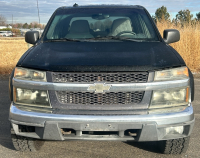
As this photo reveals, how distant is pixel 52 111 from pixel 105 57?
2.54ft

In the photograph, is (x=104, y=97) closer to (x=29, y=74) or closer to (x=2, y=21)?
(x=29, y=74)

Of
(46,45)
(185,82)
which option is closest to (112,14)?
(46,45)

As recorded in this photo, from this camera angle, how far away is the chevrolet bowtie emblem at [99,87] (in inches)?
108

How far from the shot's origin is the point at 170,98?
286 centimetres

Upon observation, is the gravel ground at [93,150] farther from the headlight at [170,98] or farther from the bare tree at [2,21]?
the bare tree at [2,21]

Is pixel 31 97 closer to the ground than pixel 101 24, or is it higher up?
closer to the ground

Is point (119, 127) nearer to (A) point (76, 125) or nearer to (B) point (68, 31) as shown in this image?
(A) point (76, 125)

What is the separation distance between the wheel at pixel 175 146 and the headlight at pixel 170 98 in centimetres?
54

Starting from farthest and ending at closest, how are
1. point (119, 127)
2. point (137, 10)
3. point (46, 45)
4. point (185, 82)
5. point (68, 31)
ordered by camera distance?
point (137, 10) → point (68, 31) → point (46, 45) → point (185, 82) → point (119, 127)

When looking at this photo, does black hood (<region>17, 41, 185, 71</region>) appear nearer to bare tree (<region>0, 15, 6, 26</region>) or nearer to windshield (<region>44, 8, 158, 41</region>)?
windshield (<region>44, 8, 158, 41</region>)

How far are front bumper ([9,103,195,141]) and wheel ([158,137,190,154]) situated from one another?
0.33 metres

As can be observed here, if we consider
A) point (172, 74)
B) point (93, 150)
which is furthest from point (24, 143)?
point (172, 74)

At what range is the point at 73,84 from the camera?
2.76 metres

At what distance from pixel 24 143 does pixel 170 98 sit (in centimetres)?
170
